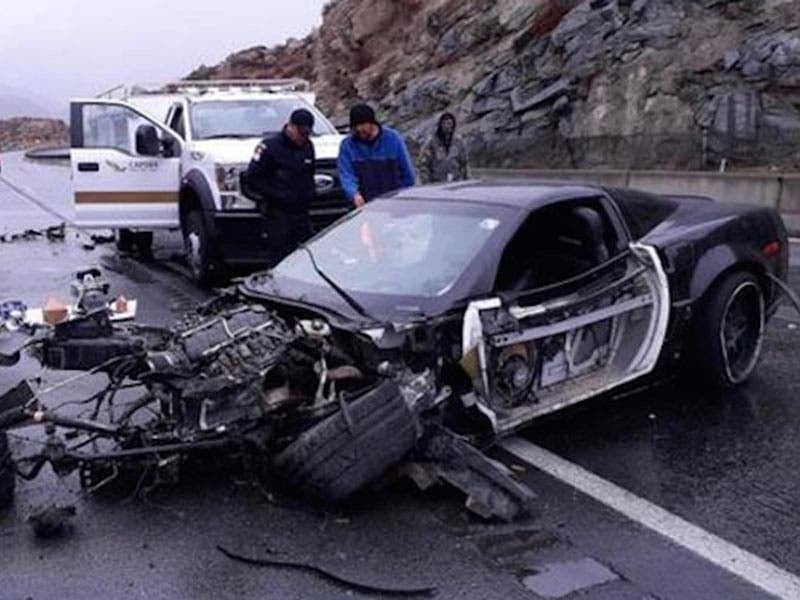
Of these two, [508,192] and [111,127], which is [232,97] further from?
[508,192]

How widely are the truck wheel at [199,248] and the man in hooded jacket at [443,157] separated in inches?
88.3

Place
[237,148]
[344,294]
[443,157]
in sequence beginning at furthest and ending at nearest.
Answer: [237,148]
[443,157]
[344,294]

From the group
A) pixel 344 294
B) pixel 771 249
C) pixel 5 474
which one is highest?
pixel 771 249

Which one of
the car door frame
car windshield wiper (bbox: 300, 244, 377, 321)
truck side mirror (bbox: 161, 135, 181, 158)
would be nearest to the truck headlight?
truck side mirror (bbox: 161, 135, 181, 158)

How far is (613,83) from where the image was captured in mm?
23109

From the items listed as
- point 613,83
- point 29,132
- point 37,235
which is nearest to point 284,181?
point 37,235

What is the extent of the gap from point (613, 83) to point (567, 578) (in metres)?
20.4

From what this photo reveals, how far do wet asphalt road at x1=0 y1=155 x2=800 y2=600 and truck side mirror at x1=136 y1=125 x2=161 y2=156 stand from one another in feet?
20.5

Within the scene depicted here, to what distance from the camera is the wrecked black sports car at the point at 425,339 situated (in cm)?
459

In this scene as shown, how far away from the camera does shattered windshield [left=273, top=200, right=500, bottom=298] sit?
5.35 meters

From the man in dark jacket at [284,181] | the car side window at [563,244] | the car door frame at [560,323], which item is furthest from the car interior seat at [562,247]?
the man in dark jacket at [284,181]

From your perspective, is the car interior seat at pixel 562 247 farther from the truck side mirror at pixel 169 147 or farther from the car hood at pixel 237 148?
the truck side mirror at pixel 169 147

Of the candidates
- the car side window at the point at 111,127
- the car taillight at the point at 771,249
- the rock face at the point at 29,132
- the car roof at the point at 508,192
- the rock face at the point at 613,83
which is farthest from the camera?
the rock face at the point at 29,132

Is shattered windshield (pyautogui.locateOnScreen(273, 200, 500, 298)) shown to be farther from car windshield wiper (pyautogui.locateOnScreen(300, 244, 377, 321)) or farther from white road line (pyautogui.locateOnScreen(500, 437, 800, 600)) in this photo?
white road line (pyautogui.locateOnScreen(500, 437, 800, 600))
